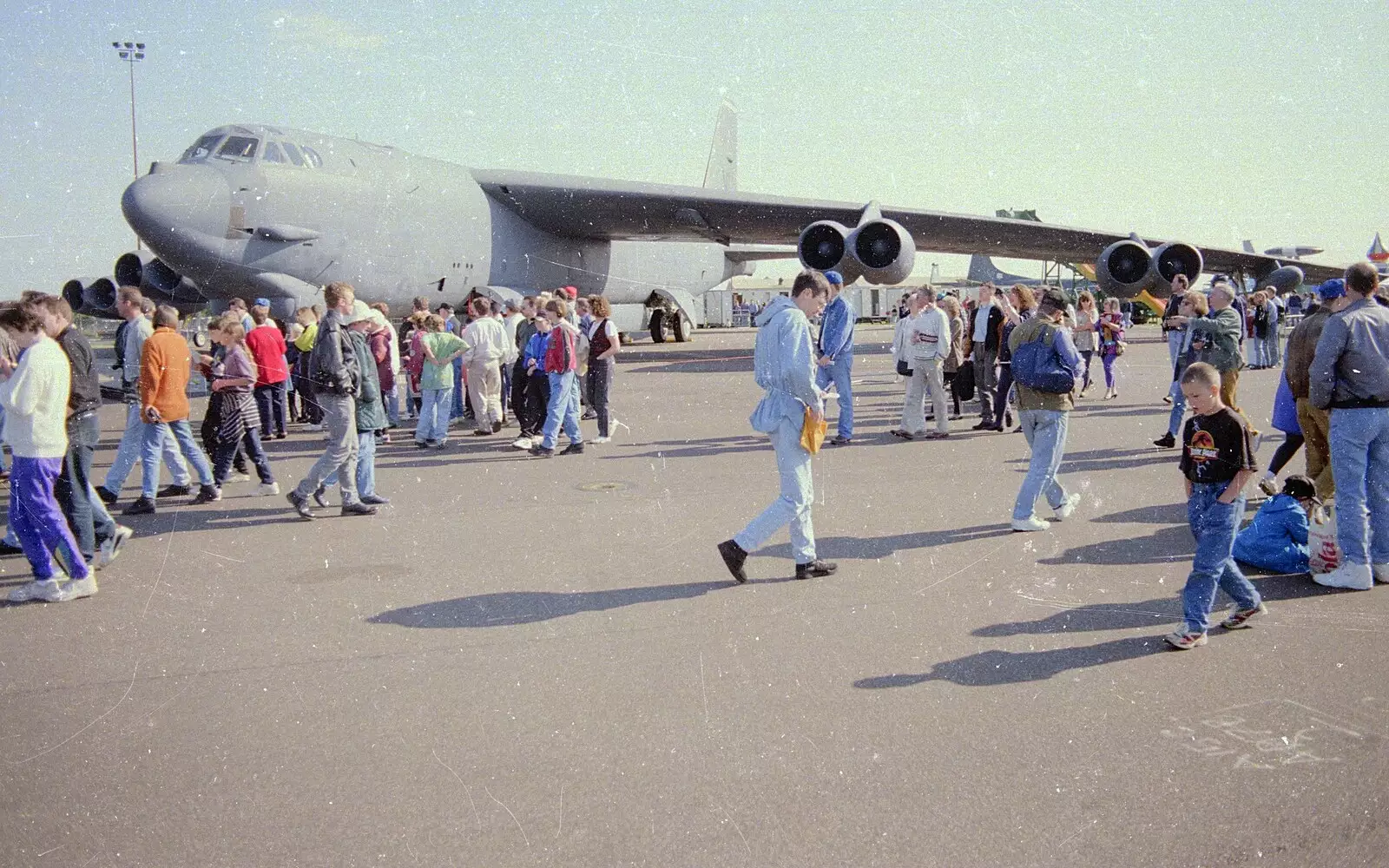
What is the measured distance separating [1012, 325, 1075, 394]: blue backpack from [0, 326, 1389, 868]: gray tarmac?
1.00 metres

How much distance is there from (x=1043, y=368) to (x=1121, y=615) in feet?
7.50

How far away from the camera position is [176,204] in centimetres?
1484

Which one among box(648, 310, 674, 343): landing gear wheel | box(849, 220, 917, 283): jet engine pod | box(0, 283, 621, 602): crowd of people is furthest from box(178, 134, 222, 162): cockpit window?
box(648, 310, 674, 343): landing gear wheel

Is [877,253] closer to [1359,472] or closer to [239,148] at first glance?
[239,148]

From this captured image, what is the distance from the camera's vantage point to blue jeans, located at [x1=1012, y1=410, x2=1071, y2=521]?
6914 mm

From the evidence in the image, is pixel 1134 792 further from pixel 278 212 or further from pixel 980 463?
pixel 278 212

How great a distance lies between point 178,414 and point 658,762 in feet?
20.1

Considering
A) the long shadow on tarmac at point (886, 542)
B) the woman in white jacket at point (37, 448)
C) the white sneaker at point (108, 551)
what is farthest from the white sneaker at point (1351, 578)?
the white sneaker at point (108, 551)

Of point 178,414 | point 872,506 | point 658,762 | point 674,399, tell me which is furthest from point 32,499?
point 674,399

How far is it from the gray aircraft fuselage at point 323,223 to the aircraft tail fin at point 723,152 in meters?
14.4

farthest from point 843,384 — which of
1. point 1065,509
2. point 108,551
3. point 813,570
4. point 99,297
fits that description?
point 99,297

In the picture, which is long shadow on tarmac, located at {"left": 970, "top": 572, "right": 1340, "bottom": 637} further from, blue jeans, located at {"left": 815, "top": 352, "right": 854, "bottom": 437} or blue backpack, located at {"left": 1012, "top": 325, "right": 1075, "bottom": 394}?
blue jeans, located at {"left": 815, "top": 352, "right": 854, "bottom": 437}

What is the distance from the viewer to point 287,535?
23.9ft

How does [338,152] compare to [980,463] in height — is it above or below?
above
